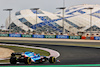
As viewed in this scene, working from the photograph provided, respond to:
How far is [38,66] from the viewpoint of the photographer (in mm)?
15188

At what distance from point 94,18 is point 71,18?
688 inches

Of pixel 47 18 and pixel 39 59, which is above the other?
pixel 47 18

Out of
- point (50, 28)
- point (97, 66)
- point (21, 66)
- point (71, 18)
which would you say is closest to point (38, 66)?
point (21, 66)

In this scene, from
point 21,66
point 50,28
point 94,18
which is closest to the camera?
point 21,66

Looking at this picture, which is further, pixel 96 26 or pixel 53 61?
pixel 96 26

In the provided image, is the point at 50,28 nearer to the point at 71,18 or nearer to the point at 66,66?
the point at 71,18

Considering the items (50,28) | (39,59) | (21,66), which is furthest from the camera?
(50,28)

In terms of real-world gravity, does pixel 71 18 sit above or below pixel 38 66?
above

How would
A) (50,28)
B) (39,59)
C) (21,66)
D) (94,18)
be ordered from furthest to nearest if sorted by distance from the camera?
(94,18) → (50,28) → (39,59) → (21,66)

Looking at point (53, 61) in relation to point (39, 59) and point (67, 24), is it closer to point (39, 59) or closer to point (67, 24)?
point (39, 59)

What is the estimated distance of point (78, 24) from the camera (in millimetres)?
136000

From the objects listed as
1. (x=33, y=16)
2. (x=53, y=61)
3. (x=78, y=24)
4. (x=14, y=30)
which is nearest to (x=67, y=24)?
(x=78, y=24)

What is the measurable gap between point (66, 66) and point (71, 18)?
5084 inches

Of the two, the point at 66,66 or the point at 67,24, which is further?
the point at 67,24
